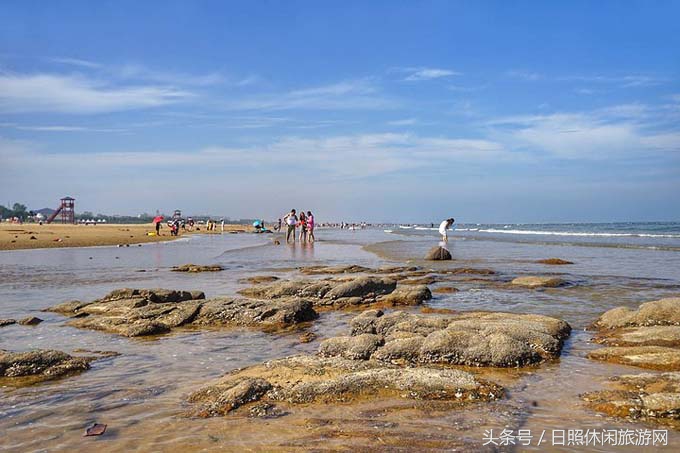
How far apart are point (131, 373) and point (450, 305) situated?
328 inches

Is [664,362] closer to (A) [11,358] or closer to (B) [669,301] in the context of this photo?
(B) [669,301]

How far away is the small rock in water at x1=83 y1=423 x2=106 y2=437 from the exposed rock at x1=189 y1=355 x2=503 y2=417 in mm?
908

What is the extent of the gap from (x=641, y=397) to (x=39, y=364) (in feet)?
26.5

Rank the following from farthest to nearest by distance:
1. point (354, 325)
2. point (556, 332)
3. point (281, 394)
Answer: point (354, 325)
point (556, 332)
point (281, 394)

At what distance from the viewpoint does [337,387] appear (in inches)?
241

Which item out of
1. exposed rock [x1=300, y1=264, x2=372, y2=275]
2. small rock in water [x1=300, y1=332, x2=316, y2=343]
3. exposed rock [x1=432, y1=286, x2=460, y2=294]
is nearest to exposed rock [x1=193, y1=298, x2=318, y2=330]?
small rock in water [x1=300, y1=332, x2=316, y2=343]

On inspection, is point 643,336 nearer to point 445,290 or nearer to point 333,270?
point 445,290

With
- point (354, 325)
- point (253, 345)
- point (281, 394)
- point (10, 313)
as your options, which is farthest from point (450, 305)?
point (10, 313)

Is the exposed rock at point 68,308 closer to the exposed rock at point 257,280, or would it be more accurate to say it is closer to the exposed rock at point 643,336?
the exposed rock at point 257,280

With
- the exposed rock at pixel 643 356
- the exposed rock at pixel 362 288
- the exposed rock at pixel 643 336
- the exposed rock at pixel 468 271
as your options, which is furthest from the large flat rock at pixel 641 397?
the exposed rock at pixel 468 271

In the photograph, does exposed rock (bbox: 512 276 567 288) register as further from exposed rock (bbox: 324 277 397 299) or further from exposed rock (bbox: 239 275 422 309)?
exposed rock (bbox: 324 277 397 299)

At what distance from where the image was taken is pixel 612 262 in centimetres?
2544

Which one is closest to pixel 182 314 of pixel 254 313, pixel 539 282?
pixel 254 313

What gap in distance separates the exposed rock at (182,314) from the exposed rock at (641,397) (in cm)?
648
